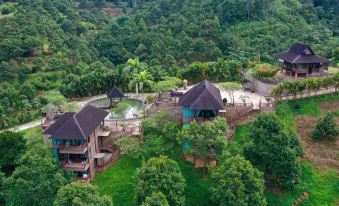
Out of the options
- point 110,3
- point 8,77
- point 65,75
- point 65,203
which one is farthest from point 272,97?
point 110,3

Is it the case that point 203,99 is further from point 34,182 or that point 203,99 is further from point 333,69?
point 333,69

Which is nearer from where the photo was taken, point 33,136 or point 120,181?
point 120,181

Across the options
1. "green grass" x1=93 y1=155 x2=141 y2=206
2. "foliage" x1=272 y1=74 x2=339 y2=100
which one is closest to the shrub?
"foliage" x1=272 y1=74 x2=339 y2=100

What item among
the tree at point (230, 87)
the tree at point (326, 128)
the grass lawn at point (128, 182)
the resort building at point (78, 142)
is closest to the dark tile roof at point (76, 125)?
the resort building at point (78, 142)

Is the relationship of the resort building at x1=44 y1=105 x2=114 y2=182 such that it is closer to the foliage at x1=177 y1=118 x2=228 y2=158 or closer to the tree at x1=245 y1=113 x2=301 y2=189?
the foliage at x1=177 y1=118 x2=228 y2=158

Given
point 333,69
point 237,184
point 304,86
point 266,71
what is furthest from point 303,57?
point 237,184
